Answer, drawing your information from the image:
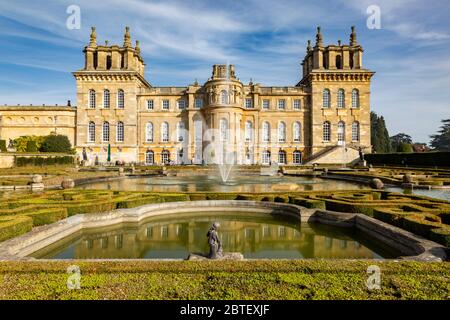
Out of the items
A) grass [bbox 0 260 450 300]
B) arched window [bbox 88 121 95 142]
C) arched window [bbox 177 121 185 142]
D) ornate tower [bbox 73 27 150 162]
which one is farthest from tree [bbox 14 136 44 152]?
grass [bbox 0 260 450 300]

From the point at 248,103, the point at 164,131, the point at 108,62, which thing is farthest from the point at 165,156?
the point at 108,62

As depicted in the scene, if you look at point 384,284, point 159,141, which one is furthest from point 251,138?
point 384,284

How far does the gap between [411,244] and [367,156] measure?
38.4m

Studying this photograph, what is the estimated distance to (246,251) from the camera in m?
8.66

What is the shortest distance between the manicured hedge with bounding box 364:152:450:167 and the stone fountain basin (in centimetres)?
2721

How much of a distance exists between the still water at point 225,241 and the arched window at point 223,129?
30630mm

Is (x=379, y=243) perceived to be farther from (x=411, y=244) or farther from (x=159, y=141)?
(x=159, y=141)

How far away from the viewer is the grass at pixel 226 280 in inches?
181

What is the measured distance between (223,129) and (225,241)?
33443 millimetres

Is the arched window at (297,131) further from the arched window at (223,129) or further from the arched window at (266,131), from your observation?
the arched window at (223,129)

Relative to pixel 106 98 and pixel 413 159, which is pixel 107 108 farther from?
pixel 413 159

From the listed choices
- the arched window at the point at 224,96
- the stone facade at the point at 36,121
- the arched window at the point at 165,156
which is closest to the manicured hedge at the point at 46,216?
the arched window at the point at 224,96

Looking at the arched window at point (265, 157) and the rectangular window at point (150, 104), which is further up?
the rectangular window at point (150, 104)
